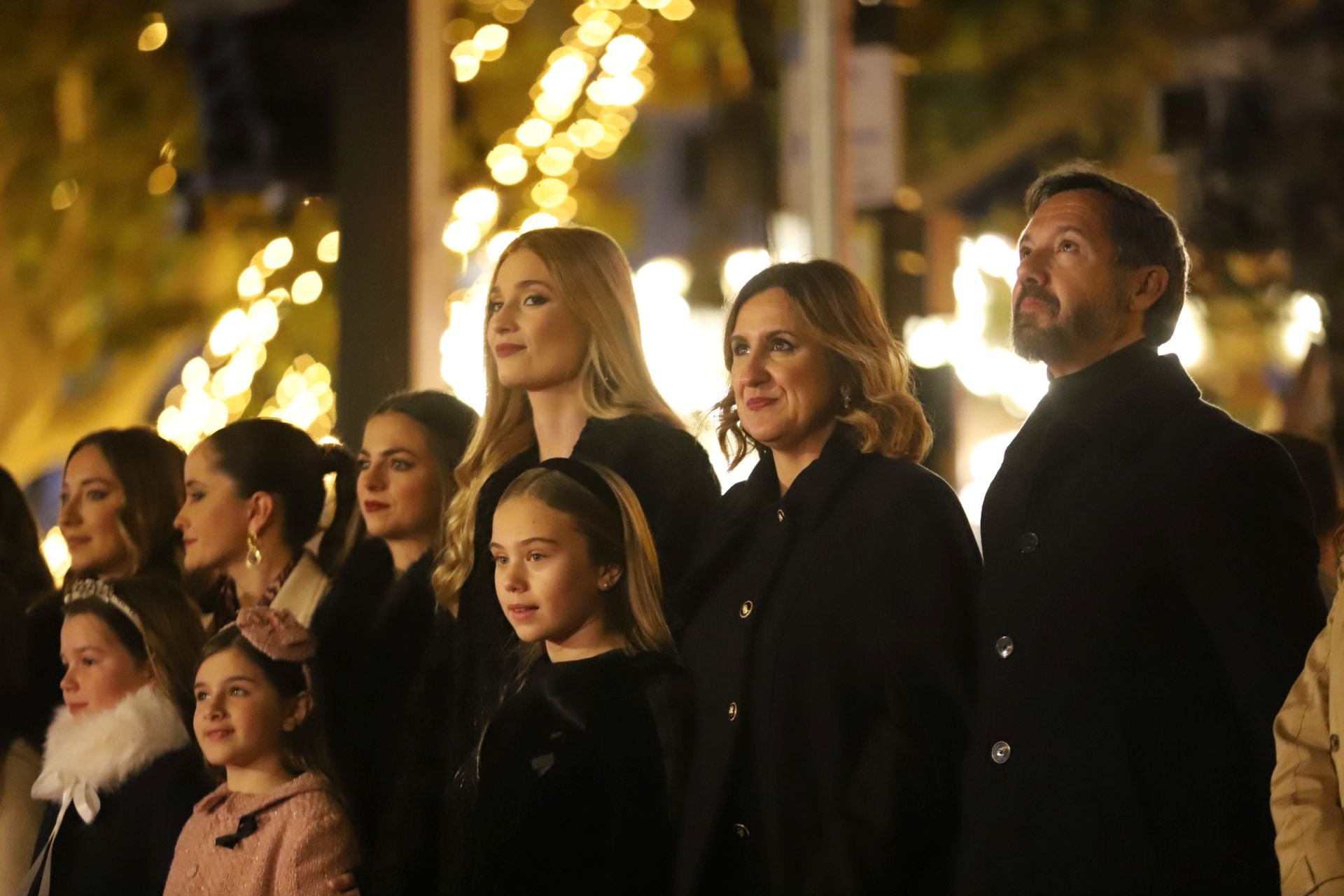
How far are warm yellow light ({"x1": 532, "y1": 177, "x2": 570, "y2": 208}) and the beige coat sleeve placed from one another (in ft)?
27.1

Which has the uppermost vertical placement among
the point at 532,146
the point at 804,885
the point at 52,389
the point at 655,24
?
the point at 655,24

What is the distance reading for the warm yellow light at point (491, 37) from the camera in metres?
10.4

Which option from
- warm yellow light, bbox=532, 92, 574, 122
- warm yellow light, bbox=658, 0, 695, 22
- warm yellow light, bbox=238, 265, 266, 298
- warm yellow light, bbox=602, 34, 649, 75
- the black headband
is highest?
warm yellow light, bbox=658, 0, 695, 22

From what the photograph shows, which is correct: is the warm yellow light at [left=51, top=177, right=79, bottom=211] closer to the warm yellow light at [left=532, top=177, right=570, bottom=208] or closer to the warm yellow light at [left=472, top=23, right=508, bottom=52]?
the warm yellow light at [left=532, top=177, right=570, bottom=208]

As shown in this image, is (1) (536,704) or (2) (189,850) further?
(2) (189,850)

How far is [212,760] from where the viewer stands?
4.55 meters

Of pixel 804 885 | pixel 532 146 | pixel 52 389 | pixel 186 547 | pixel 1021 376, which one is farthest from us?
pixel 1021 376

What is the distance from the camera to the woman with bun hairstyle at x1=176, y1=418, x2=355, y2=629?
5051 millimetres

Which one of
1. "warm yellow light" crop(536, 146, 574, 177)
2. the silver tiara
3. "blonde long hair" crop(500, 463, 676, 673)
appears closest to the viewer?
"blonde long hair" crop(500, 463, 676, 673)

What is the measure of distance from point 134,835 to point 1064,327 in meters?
2.71

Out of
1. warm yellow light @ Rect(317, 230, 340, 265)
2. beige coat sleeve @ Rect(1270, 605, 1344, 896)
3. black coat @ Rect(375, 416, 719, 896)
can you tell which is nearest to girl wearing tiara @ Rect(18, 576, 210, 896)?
black coat @ Rect(375, 416, 719, 896)

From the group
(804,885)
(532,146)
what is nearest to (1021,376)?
(532,146)

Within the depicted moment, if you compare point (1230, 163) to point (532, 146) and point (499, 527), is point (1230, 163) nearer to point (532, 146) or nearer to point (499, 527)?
point (532, 146)

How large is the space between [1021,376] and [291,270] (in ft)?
22.3
